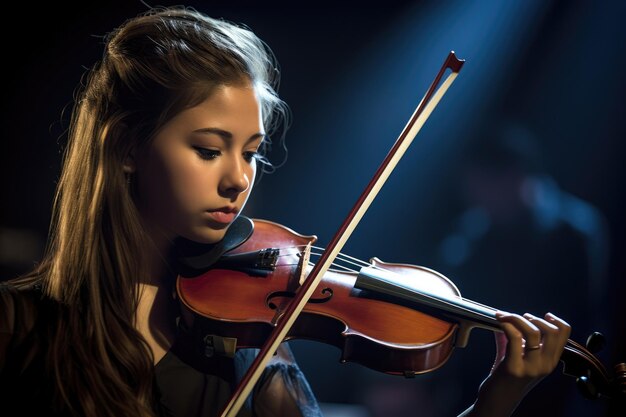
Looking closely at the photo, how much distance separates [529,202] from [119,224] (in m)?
1.09

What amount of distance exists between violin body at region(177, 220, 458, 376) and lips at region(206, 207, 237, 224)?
10 cm

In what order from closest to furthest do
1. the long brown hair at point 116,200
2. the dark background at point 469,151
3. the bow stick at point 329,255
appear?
the bow stick at point 329,255 → the long brown hair at point 116,200 → the dark background at point 469,151

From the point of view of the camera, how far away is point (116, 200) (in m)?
1.03

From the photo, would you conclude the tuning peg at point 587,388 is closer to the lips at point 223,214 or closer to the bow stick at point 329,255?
the bow stick at point 329,255

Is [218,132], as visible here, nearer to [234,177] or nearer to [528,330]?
[234,177]

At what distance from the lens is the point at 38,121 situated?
1311 millimetres

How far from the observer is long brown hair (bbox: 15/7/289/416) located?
97cm

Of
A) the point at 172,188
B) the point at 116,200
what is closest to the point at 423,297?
the point at 172,188

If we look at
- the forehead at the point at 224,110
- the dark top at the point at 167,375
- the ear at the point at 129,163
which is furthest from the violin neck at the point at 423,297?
the ear at the point at 129,163

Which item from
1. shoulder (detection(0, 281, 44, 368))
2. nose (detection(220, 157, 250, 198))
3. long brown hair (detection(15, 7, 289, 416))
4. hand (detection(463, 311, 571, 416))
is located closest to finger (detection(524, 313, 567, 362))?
hand (detection(463, 311, 571, 416))

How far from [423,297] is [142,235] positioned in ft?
1.89

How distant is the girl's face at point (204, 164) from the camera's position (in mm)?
982

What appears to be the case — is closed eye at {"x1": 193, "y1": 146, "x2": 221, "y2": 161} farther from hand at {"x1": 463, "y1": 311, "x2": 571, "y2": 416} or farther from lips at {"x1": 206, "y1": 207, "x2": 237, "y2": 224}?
hand at {"x1": 463, "y1": 311, "x2": 571, "y2": 416}

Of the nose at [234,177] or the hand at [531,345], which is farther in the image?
the nose at [234,177]
